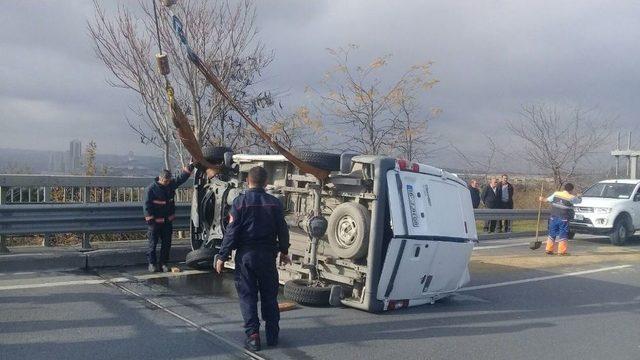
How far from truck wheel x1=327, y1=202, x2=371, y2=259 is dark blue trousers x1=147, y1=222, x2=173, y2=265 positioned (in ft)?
9.31

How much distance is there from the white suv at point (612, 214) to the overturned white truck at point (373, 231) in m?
9.98

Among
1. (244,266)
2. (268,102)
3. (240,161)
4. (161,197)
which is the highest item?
(268,102)

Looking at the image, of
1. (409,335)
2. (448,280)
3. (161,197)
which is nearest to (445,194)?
(448,280)

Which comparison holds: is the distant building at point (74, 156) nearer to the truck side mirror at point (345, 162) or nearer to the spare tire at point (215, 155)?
the spare tire at point (215, 155)

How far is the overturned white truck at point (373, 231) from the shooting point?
7098 millimetres

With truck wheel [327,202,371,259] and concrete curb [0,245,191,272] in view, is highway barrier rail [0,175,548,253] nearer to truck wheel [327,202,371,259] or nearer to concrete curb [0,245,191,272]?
concrete curb [0,245,191,272]

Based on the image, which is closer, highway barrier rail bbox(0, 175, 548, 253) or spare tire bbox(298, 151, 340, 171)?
spare tire bbox(298, 151, 340, 171)

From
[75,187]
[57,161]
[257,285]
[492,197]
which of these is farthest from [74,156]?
[257,285]

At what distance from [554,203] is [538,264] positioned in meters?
2.48

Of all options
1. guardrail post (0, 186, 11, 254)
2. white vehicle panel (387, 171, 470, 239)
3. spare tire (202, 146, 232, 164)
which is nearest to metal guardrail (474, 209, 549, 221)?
white vehicle panel (387, 171, 470, 239)

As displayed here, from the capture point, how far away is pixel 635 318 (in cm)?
789

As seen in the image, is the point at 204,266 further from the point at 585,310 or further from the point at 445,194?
the point at 585,310

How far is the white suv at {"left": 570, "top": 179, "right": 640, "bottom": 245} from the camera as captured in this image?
1683 cm

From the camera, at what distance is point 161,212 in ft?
29.6
